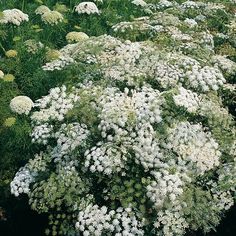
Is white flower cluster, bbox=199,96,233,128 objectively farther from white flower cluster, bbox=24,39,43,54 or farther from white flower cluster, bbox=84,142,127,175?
white flower cluster, bbox=24,39,43,54

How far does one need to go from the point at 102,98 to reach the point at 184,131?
36.4 inches

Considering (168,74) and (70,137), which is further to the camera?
(168,74)

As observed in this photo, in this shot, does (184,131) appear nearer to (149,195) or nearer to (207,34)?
(149,195)

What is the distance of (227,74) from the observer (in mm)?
6324

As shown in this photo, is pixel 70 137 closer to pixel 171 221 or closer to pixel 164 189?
pixel 164 189

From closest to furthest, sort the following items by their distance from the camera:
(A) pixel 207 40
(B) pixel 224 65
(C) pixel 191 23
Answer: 1. (B) pixel 224 65
2. (A) pixel 207 40
3. (C) pixel 191 23

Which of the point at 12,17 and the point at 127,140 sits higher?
the point at 127,140

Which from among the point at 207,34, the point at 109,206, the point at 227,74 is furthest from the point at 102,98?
the point at 207,34

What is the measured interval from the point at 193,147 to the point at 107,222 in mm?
1148

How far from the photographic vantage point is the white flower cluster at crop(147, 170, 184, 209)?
468 centimetres

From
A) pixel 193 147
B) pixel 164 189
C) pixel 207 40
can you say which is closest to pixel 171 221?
pixel 164 189

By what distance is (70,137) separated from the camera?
16.9 ft

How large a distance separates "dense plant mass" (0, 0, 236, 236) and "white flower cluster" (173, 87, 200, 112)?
14 millimetres

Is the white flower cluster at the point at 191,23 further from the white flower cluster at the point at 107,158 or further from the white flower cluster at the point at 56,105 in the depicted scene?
the white flower cluster at the point at 107,158
